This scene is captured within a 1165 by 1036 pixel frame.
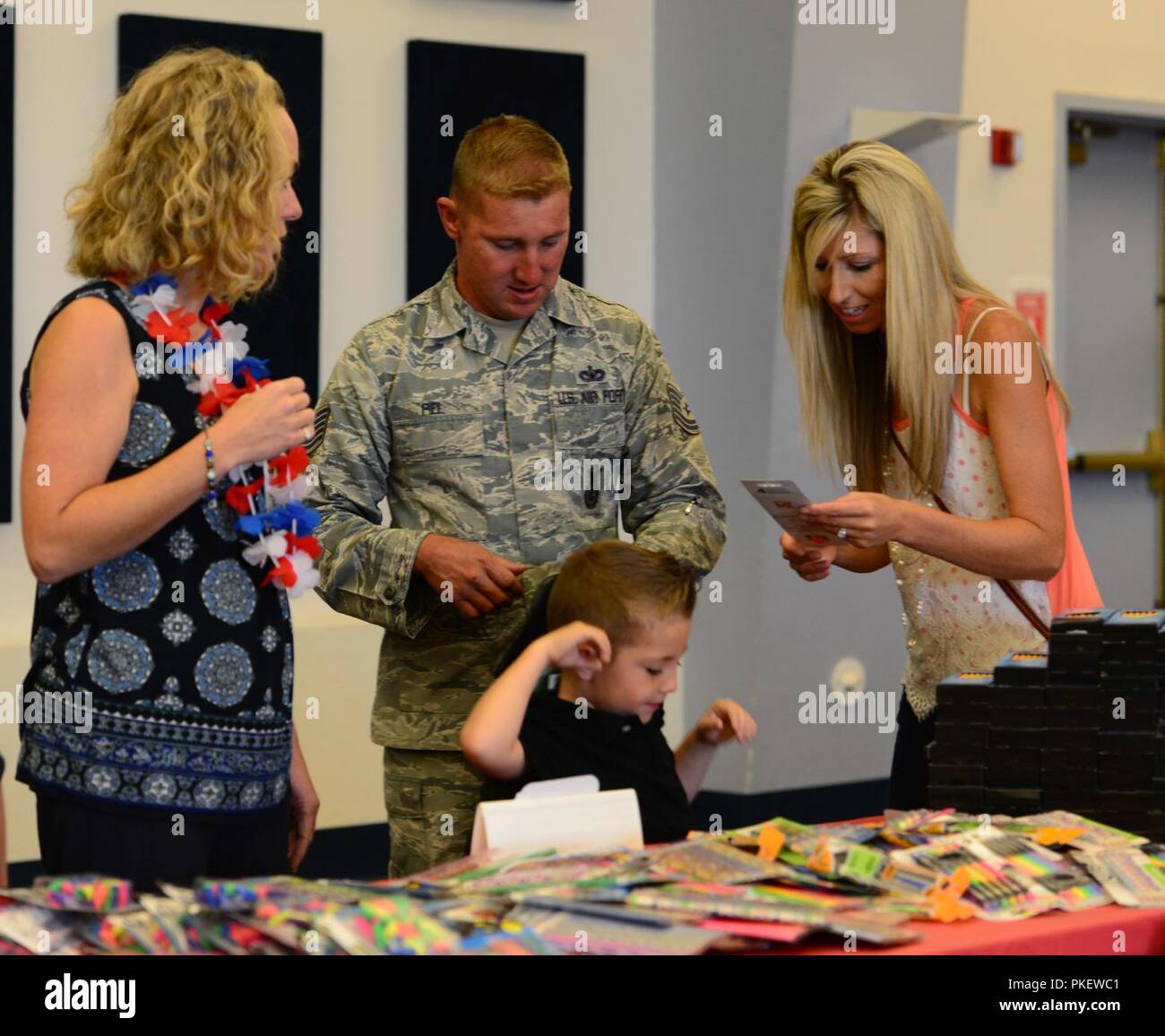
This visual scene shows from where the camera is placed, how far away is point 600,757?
2363mm

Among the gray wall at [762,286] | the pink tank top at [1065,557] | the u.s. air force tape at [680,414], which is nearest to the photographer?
the pink tank top at [1065,557]

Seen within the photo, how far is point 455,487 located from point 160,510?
32.6 inches

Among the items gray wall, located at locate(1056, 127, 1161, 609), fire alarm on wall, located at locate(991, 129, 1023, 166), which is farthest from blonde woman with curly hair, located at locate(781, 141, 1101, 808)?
gray wall, located at locate(1056, 127, 1161, 609)

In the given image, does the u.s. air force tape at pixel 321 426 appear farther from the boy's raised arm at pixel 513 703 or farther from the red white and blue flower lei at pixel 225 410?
the boy's raised arm at pixel 513 703

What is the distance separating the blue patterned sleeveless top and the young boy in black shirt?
389mm

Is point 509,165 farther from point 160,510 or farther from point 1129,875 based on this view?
point 1129,875

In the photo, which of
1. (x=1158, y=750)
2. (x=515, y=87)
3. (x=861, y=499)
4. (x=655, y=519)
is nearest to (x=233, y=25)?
(x=515, y=87)

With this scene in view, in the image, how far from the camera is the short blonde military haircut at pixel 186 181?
2061 millimetres

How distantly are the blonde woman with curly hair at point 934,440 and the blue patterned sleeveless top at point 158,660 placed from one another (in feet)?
3.13

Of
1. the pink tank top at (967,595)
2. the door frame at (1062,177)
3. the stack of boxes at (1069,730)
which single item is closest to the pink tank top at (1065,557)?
the pink tank top at (967,595)
